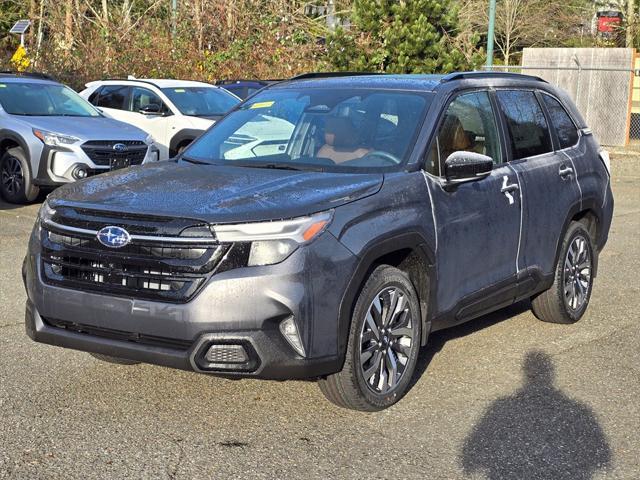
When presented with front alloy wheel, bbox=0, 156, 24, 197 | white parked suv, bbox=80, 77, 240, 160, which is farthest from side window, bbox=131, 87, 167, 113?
front alloy wheel, bbox=0, 156, 24, 197

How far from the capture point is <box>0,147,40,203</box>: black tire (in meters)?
13.5

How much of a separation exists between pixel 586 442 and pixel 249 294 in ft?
5.95

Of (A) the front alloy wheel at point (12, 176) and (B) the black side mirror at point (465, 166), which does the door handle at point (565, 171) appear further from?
(A) the front alloy wheel at point (12, 176)

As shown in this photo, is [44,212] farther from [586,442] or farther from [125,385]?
[586,442]

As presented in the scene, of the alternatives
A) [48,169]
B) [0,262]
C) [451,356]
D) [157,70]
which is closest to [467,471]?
[451,356]

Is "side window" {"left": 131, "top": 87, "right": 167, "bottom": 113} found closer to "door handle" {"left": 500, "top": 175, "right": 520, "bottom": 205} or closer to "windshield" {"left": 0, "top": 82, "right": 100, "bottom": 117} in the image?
"windshield" {"left": 0, "top": 82, "right": 100, "bottom": 117}

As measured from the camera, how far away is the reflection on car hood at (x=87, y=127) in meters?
13.5

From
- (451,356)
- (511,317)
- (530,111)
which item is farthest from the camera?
(511,317)

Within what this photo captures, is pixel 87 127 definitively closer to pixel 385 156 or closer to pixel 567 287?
pixel 567 287

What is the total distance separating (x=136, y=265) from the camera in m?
5.01

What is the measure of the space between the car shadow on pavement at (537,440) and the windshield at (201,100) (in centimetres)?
1205

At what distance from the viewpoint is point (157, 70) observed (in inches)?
1099

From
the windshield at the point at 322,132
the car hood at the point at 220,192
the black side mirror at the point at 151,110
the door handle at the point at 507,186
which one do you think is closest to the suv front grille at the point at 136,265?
the car hood at the point at 220,192

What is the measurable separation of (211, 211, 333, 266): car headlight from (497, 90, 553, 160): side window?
7.67 feet
